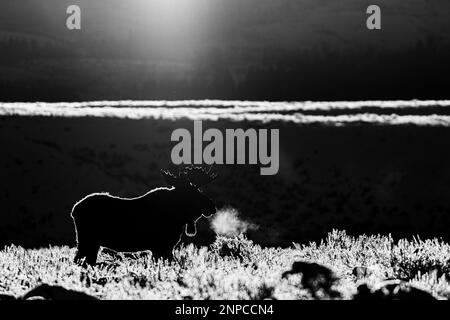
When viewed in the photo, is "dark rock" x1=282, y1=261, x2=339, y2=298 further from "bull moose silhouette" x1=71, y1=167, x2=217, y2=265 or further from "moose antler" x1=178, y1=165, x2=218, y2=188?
"moose antler" x1=178, y1=165, x2=218, y2=188

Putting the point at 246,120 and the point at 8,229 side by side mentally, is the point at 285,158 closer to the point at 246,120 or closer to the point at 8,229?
the point at 246,120

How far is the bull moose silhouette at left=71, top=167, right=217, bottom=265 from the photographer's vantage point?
24.5 ft

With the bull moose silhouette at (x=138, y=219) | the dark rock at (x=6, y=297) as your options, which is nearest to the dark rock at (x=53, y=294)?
the dark rock at (x=6, y=297)

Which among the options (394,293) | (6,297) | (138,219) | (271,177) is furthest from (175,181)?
(271,177)

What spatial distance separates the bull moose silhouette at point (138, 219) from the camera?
748 cm

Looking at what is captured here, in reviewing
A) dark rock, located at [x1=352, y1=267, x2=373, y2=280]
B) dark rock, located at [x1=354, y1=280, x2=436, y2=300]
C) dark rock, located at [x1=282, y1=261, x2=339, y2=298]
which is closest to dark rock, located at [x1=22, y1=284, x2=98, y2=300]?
dark rock, located at [x1=282, y1=261, x2=339, y2=298]

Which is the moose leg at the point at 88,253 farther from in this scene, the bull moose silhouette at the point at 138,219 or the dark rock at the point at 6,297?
the dark rock at the point at 6,297

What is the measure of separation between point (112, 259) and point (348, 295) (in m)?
3.07

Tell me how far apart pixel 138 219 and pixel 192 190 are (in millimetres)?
720

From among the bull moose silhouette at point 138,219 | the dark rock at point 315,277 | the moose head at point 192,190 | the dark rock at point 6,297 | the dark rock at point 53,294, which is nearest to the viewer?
the dark rock at point 53,294

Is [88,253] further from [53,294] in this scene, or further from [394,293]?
[394,293]

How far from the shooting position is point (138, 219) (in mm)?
7508
